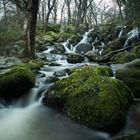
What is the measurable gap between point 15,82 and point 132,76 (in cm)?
346

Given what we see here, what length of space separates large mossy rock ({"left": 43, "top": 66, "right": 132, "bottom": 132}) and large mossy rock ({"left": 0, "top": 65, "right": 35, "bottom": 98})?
1.00m

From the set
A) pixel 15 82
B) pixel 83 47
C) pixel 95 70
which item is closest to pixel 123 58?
pixel 95 70

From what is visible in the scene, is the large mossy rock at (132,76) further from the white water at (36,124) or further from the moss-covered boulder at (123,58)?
the moss-covered boulder at (123,58)

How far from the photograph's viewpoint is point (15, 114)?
742 cm

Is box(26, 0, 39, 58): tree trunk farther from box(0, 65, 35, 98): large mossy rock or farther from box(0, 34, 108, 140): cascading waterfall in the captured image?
box(0, 34, 108, 140): cascading waterfall

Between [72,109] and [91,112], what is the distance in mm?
556

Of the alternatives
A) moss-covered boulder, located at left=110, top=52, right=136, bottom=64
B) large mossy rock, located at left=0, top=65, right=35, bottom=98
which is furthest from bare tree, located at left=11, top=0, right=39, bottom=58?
large mossy rock, located at left=0, top=65, right=35, bottom=98

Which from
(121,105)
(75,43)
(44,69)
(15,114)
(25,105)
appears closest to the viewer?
(121,105)

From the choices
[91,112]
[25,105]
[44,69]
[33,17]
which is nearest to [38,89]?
[25,105]

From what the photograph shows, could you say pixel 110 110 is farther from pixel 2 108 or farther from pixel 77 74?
pixel 2 108

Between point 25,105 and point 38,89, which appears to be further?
point 38,89

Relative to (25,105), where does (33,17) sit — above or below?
above

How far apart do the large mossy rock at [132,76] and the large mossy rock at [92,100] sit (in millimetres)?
651

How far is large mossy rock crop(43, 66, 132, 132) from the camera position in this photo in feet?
20.2
